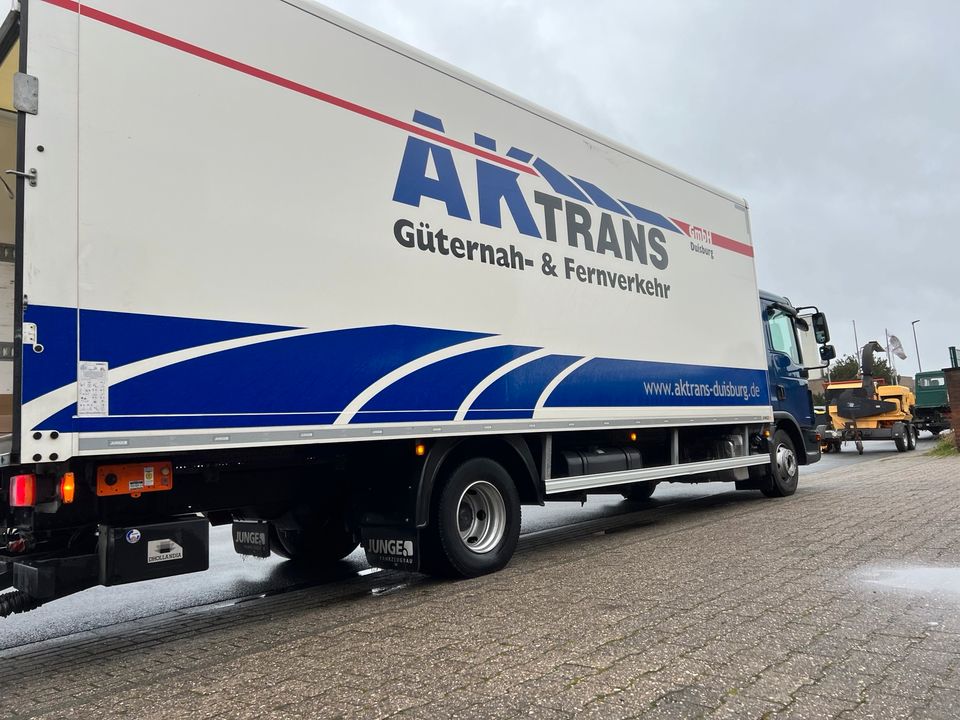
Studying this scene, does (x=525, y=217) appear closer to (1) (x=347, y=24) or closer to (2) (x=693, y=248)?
(1) (x=347, y=24)

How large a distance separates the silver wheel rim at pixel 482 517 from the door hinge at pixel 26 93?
3764 millimetres

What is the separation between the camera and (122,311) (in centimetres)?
393

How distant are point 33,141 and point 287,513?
325 centimetres

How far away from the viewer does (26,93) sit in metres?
3.74

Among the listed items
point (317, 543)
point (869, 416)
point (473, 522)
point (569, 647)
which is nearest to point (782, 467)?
point (473, 522)

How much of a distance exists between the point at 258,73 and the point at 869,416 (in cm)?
2195

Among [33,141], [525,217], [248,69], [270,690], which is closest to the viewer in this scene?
[270,690]

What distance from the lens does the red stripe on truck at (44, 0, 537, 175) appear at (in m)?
4.03

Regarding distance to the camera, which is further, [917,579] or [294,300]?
[917,579]

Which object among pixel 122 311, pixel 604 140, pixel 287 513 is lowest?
pixel 287 513

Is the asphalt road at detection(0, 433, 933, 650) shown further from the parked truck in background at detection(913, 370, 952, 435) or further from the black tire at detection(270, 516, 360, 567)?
the parked truck in background at detection(913, 370, 952, 435)

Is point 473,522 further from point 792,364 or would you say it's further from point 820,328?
Result: point 820,328

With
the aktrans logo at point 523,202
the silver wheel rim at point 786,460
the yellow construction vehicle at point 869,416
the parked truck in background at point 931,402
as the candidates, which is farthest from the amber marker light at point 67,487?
the parked truck in background at point 931,402

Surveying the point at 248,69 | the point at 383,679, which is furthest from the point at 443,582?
the point at 248,69
